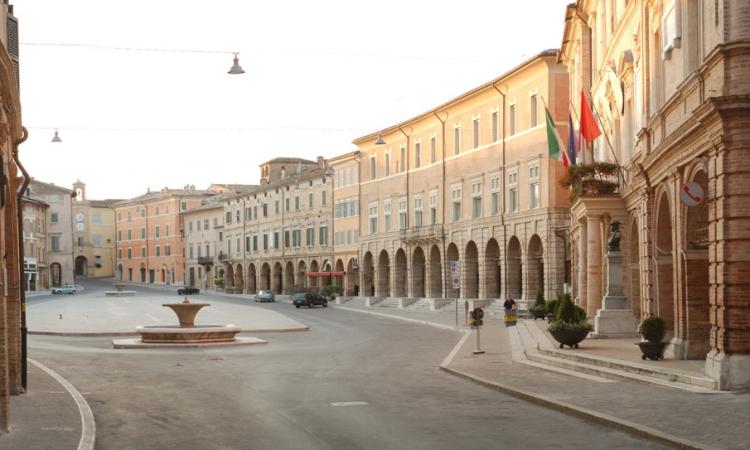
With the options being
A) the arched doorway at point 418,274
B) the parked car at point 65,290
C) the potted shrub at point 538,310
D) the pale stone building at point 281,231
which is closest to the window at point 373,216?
the arched doorway at point 418,274

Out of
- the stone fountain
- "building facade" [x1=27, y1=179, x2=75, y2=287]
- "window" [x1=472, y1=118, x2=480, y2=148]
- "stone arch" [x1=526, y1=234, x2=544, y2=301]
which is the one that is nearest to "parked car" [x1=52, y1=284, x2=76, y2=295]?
"building facade" [x1=27, y1=179, x2=75, y2=287]

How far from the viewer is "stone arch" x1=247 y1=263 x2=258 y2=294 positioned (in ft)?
408

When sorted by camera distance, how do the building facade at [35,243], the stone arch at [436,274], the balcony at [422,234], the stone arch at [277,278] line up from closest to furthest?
the balcony at [422,234]
the stone arch at [436,274]
the stone arch at [277,278]
the building facade at [35,243]

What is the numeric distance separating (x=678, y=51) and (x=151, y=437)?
15.3 meters

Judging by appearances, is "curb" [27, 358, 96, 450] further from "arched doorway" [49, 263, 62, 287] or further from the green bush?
"arched doorway" [49, 263, 62, 287]

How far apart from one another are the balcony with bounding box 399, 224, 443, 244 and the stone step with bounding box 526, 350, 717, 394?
4767 cm

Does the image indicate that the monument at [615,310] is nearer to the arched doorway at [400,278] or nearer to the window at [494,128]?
the window at [494,128]

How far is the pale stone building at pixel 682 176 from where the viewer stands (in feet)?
60.6

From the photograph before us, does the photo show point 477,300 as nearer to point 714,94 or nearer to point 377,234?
point 377,234

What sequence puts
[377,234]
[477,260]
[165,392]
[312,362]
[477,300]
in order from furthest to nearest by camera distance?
1. [377,234]
2. [477,260]
3. [477,300]
4. [312,362]
5. [165,392]

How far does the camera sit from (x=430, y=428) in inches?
624

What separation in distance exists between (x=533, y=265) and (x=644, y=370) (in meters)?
42.4

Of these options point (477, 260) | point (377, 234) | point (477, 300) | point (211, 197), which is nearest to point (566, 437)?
point (477, 300)

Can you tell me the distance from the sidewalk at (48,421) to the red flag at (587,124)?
59.1 ft
